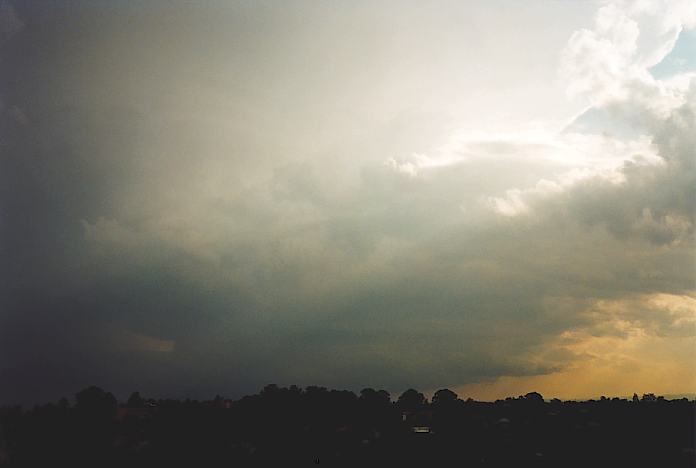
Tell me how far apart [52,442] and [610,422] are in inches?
2681

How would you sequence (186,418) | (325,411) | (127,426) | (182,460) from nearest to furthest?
1. (182,460)
2. (127,426)
3. (186,418)
4. (325,411)

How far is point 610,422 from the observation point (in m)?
72.6

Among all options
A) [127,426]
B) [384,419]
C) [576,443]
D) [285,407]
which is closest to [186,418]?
[127,426]

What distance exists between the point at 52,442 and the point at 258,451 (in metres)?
26.0

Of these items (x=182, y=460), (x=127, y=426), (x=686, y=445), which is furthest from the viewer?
(x=127, y=426)

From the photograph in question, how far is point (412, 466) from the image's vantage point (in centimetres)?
6556

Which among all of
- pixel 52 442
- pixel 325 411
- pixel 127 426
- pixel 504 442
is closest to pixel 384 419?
pixel 325 411

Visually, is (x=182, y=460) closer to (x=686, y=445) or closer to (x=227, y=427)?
(x=227, y=427)

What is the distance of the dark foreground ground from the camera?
65750 millimetres

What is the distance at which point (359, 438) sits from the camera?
7175 cm

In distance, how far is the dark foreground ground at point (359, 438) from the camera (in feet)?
216

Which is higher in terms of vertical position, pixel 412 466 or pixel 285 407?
pixel 285 407

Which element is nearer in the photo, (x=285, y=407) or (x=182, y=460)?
(x=182, y=460)

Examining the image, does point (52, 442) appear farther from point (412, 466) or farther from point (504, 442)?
point (504, 442)
